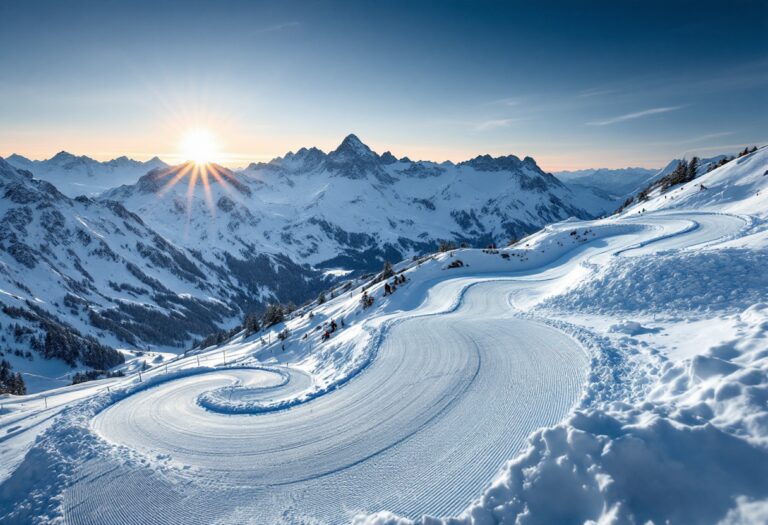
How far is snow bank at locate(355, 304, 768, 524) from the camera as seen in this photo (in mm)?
5242

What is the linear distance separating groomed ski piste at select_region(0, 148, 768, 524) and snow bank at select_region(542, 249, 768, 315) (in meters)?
0.10

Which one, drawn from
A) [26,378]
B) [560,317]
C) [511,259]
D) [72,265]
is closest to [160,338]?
[26,378]

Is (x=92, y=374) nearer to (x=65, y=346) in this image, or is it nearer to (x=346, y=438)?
(x=65, y=346)

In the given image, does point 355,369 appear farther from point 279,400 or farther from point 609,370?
point 609,370

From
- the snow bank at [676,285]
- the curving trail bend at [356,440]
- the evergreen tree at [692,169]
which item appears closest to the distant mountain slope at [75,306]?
the curving trail bend at [356,440]

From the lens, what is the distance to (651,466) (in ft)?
18.8

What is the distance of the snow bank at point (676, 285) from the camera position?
568 inches

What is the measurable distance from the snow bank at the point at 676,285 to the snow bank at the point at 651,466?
8613 mm

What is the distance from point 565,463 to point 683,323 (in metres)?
10.8

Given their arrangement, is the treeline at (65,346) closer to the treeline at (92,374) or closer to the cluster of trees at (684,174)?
the treeline at (92,374)

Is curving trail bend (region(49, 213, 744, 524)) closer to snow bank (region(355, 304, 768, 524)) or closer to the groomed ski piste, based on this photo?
the groomed ski piste

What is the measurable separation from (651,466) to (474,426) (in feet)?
14.9

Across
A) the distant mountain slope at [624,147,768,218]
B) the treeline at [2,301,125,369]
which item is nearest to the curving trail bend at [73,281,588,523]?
the distant mountain slope at [624,147,768,218]

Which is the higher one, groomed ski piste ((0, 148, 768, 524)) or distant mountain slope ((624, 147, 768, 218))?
distant mountain slope ((624, 147, 768, 218))
